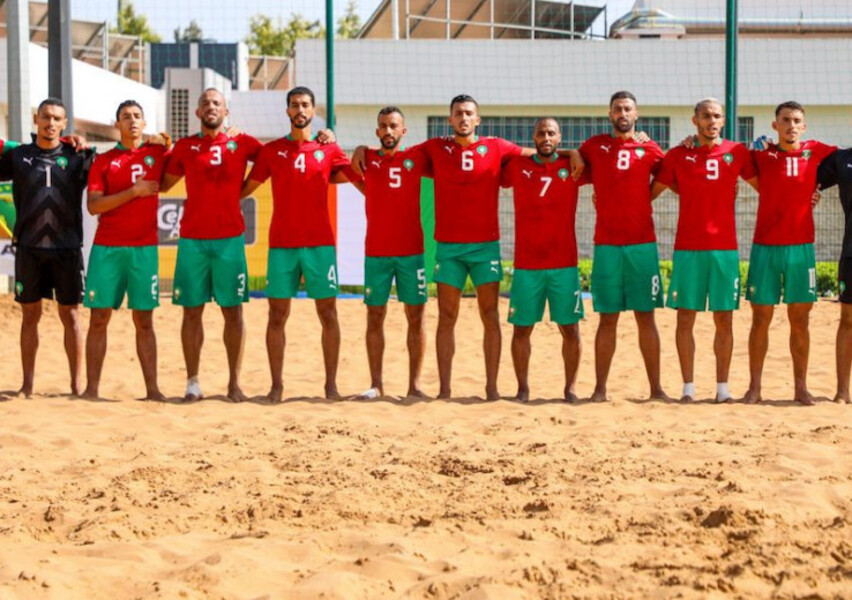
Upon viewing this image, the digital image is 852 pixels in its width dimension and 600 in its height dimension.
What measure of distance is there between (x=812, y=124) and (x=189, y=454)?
56.6ft

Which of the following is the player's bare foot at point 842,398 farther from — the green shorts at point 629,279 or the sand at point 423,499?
the green shorts at point 629,279

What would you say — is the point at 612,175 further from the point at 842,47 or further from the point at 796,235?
the point at 842,47

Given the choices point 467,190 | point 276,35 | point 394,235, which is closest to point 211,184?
point 394,235

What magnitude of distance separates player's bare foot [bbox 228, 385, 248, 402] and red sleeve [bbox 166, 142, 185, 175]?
4.25ft

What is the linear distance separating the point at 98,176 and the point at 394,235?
5.66 feet

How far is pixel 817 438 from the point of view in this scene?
5430 mm

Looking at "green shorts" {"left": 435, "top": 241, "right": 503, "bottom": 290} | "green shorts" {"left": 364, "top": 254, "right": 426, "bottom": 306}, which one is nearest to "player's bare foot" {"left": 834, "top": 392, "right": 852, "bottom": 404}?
"green shorts" {"left": 435, "top": 241, "right": 503, "bottom": 290}

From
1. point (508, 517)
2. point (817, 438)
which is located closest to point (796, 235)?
point (817, 438)

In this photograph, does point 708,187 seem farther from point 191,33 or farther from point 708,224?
point 191,33

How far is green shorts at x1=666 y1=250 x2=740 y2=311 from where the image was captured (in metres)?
6.82

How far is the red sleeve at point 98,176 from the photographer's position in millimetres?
6926

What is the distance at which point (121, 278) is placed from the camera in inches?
277

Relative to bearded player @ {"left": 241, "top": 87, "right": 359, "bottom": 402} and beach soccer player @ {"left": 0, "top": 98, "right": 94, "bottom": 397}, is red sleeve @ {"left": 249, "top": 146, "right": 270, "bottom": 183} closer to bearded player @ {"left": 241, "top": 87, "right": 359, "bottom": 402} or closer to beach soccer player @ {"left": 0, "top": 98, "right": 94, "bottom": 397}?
bearded player @ {"left": 241, "top": 87, "right": 359, "bottom": 402}

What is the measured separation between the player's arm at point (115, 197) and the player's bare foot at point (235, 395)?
1227mm
